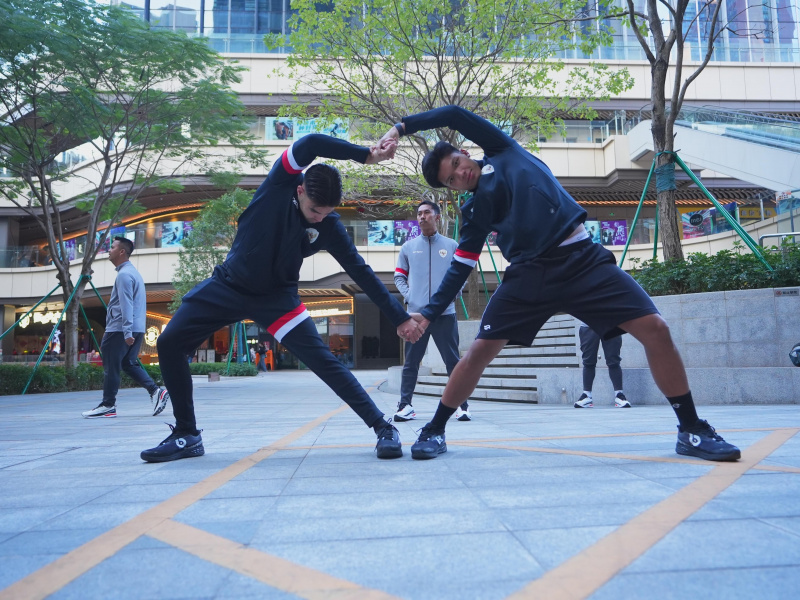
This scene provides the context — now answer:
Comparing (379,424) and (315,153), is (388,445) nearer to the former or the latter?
(379,424)

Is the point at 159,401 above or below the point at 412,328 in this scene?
below

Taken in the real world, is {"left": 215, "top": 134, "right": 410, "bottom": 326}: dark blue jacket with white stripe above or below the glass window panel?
below

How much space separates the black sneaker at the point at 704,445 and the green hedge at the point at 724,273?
5.27 metres

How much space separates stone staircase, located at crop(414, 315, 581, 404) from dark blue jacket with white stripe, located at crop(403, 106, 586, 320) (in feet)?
17.1

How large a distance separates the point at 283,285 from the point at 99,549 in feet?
6.39

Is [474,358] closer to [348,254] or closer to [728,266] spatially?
[348,254]

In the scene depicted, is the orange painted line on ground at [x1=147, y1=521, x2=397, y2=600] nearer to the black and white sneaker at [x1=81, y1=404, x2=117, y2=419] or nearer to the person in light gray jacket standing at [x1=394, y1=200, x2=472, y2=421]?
the person in light gray jacket standing at [x1=394, y1=200, x2=472, y2=421]

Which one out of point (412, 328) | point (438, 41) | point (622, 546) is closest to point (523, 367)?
point (412, 328)

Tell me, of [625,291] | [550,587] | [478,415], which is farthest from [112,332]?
[550,587]

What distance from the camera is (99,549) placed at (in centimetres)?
173

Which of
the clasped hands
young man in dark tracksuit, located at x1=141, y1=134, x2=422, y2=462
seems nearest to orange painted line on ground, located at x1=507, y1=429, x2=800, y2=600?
young man in dark tracksuit, located at x1=141, y1=134, x2=422, y2=462

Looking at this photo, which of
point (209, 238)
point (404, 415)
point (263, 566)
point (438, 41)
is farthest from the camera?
point (209, 238)

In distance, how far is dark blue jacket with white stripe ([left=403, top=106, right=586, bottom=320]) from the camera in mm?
2969

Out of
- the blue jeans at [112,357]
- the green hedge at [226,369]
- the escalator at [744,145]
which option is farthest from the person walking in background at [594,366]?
the green hedge at [226,369]
